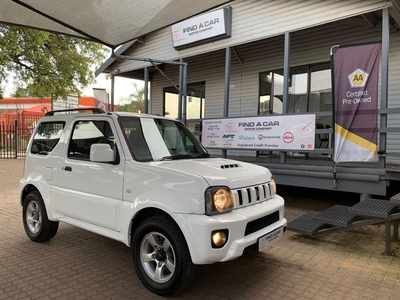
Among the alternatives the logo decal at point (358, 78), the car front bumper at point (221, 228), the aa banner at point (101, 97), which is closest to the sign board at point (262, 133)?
the logo decal at point (358, 78)

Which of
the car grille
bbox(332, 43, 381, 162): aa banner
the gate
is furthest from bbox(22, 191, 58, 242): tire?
the gate

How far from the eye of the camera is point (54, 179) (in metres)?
4.31

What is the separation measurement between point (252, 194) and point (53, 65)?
1658cm

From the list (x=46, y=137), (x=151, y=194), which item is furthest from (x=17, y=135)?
(x=151, y=194)

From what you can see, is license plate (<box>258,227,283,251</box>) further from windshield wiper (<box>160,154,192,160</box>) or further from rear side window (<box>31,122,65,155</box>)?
rear side window (<box>31,122,65,155</box>)

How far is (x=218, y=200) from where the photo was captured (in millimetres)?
2984

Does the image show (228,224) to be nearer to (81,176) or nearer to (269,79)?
(81,176)

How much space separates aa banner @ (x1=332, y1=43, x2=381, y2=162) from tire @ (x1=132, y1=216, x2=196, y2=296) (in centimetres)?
427

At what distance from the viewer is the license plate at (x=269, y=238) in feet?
10.5

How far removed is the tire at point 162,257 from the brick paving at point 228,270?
172mm

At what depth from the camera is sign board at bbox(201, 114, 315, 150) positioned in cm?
684

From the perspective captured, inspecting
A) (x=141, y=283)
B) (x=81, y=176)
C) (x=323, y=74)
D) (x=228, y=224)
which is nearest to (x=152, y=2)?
(x=81, y=176)

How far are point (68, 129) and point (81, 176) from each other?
82 cm

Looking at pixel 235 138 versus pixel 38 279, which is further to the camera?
pixel 235 138
